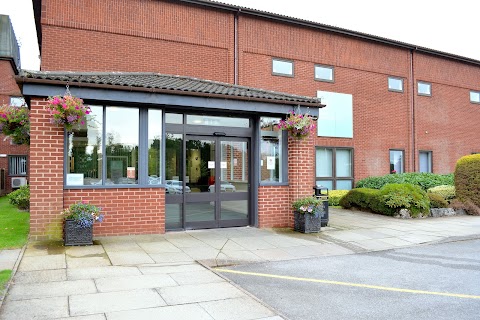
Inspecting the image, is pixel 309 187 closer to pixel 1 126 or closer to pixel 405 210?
pixel 405 210

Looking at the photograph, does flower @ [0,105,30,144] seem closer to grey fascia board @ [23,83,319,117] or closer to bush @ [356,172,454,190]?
grey fascia board @ [23,83,319,117]

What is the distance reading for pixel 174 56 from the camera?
15.1 m

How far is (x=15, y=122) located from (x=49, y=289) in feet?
20.2

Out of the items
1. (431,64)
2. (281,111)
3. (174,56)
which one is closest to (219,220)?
(281,111)

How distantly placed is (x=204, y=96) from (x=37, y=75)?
135 inches

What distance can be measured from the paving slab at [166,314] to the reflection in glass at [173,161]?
4922 millimetres

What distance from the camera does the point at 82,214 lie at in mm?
7500

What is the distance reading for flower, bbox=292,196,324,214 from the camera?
30.9 feet

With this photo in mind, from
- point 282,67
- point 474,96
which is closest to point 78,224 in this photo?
point 282,67

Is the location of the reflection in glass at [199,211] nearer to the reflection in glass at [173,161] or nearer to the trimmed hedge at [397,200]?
the reflection in glass at [173,161]

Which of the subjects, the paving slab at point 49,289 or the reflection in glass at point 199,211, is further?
the reflection in glass at point 199,211

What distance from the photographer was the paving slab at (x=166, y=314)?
4133 mm

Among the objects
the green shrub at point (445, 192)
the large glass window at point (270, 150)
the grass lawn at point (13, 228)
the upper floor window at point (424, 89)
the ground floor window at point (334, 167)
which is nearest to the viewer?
the grass lawn at point (13, 228)

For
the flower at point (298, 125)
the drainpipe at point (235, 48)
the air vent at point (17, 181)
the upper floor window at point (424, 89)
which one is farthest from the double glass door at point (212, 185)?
the air vent at point (17, 181)
